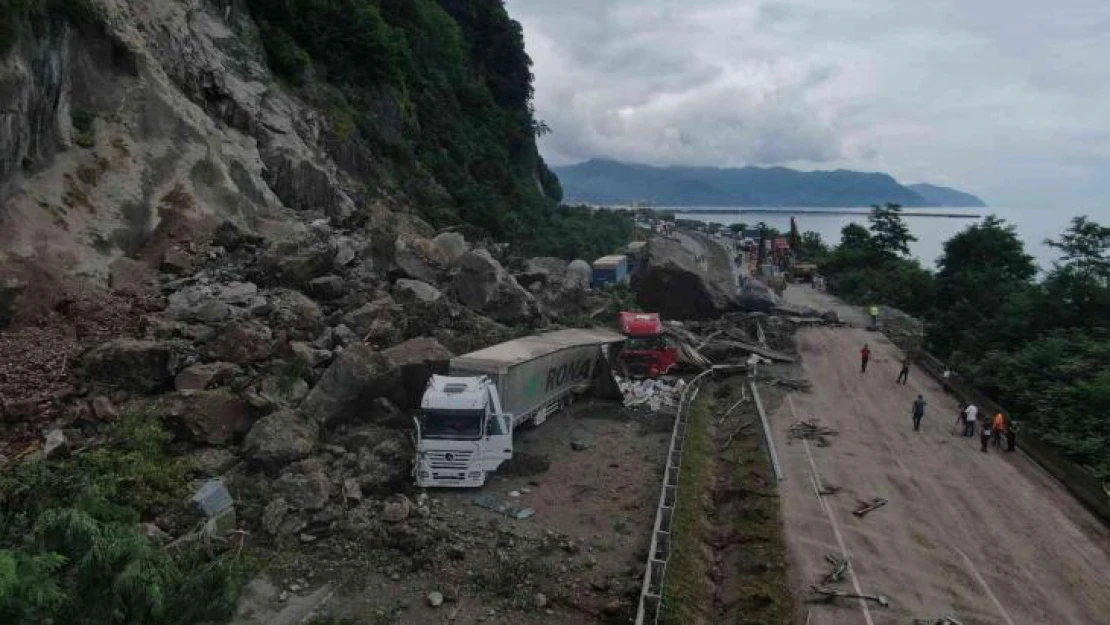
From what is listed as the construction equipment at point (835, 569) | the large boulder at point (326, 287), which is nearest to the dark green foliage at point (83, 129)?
the large boulder at point (326, 287)

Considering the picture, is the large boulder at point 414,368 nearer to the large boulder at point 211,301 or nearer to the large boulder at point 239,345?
the large boulder at point 239,345

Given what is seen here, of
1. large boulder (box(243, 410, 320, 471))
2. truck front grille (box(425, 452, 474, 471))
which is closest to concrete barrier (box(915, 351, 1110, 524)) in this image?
truck front grille (box(425, 452, 474, 471))

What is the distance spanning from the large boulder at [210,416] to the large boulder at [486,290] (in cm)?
1332

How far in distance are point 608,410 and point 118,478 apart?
16184mm

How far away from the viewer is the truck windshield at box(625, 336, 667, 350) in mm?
32562

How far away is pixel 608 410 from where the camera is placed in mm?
27312

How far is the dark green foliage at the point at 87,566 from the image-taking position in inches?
279

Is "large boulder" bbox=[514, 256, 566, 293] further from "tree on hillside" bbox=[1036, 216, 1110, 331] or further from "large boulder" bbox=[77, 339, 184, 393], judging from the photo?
"tree on hillside" bbox=[1036, 216, 1110, 331]

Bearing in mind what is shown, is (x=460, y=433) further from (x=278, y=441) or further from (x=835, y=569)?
(x=835, y=569)

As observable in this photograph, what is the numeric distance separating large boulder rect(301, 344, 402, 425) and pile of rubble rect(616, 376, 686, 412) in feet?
33.6

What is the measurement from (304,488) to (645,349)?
1893cm

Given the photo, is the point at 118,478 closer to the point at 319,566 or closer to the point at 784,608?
the point at 319,566

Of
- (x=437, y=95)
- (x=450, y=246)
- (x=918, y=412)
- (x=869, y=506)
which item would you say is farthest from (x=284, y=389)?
(x=437, y=95)

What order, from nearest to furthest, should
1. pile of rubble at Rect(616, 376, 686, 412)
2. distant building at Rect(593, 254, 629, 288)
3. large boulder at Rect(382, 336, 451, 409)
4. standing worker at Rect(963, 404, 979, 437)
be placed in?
1. large boulder at Rect(382, 336, 451, 409)
2. standing worker at Rect(963, 404, 979, 437)
3. pile of rubble at Rect(616, 376, 686, 412)
4. distant building at Rect(593, 254, 629, 288)
